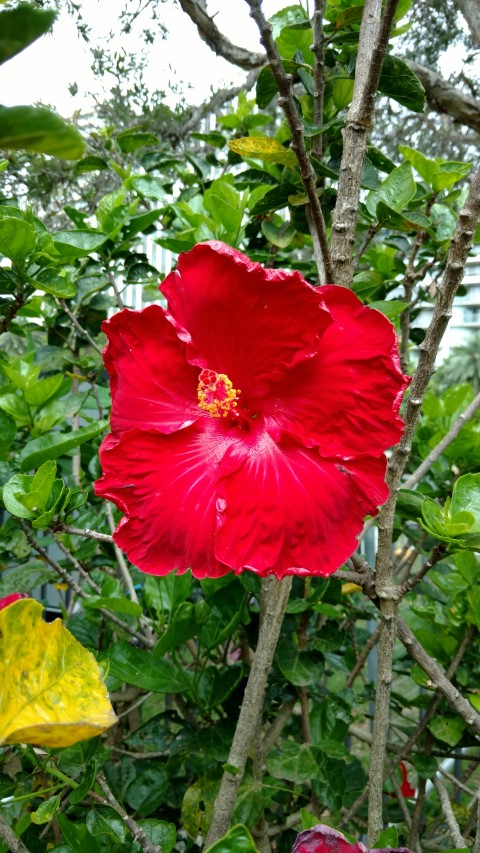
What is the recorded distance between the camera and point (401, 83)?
0.86m

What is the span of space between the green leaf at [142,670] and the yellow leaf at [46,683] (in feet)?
1.38

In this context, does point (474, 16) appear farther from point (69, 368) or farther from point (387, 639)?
point (387, 639)

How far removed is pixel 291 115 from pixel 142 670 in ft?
2.40

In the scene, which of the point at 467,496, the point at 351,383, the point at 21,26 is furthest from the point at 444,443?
the point at 21,26

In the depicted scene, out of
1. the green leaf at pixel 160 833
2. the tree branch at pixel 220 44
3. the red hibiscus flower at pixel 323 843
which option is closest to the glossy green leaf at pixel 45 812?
the green leaf at pixel 160 833

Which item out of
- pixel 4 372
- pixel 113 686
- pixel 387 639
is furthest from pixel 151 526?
pixel 4 372

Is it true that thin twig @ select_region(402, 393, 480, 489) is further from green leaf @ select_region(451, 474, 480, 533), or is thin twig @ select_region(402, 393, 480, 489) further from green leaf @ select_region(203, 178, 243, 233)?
green leaf @ select_region(203, 178, 243, 233)

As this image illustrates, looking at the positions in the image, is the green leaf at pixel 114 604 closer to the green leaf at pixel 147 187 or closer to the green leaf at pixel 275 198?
the green leaf at pixel 275 198

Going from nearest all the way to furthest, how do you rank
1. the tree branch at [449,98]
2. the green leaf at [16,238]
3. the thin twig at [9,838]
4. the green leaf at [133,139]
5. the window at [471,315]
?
the thin twig at [9,838] → the green leaf at [16,238] → the green leaf at [133,139] → the tree branch at [449,98] → the window at [471,315]

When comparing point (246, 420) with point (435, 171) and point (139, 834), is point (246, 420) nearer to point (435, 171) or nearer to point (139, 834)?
point (139, 834)

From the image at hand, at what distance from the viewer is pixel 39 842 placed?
0.91 metres

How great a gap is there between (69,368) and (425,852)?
115 centimetres

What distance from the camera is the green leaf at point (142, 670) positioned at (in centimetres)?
93

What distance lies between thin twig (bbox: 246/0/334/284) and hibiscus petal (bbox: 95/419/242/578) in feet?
0.89
